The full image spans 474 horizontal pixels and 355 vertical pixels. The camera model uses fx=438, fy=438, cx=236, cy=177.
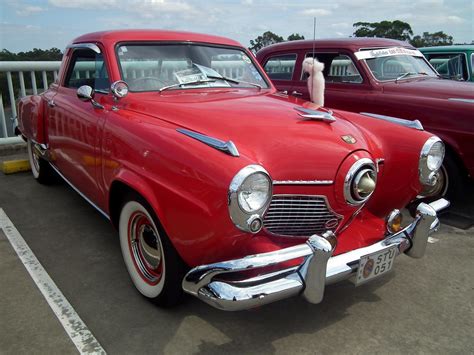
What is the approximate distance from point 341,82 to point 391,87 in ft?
2.14

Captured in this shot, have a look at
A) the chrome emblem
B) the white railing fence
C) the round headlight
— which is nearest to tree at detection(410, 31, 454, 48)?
the white railing fence

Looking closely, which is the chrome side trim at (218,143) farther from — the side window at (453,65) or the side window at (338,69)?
the side window at (453,65)

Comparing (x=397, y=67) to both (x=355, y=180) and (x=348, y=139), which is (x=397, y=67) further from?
(x=355, y=180)

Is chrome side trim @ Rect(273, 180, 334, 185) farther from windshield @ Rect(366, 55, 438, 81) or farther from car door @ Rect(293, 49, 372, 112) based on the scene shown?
windshield @ Rect(366, 55, 438, 81)

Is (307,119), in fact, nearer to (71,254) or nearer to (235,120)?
(235,120)

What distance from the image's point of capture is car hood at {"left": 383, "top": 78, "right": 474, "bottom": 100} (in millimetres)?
4652

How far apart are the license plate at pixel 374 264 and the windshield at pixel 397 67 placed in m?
3.31

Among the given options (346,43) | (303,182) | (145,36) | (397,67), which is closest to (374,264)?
(303,182)

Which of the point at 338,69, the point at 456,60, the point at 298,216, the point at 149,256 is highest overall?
the point at 456,60

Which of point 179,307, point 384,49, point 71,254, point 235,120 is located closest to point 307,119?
point 235,120

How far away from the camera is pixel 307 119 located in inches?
109

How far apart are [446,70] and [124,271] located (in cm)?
632

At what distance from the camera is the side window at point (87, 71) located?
3379mm

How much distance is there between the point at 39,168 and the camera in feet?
17.0
